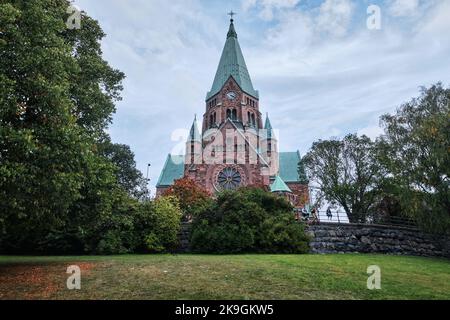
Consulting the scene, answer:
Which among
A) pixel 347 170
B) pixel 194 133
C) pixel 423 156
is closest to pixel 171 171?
pixel 194 133

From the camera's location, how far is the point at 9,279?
949cm

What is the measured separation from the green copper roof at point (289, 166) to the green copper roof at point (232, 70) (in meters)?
12.8

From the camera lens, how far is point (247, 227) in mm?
19234

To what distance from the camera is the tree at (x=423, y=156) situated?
1898cm

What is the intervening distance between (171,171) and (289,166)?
2146 centimetres

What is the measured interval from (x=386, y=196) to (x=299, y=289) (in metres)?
26.4

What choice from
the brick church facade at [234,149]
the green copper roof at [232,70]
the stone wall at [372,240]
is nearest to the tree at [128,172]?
the brick church facade at [234,149]

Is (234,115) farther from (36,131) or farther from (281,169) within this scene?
(36,131)

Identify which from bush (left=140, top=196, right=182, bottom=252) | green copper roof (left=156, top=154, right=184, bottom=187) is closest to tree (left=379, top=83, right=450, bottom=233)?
bush (left=140, top=196, right=182, bottom=252)

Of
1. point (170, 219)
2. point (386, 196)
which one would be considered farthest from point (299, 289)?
point (386, 196)

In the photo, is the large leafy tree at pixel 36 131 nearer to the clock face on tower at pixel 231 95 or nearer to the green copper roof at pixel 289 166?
the green copper roof at pixel 289 166

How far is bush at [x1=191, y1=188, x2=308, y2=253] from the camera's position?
1880cm

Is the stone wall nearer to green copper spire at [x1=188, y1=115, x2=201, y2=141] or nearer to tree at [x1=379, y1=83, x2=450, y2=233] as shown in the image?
tree at [x1=379, y1=83, x2=450, y2=233]
